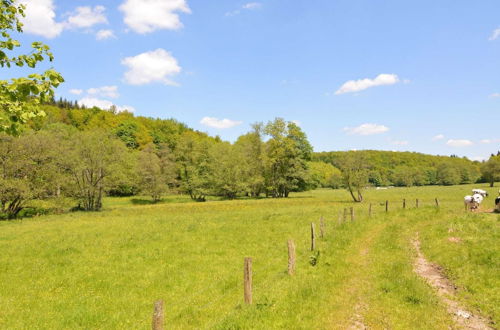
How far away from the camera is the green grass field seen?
1048 centimetres

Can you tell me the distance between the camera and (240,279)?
15.0 meters

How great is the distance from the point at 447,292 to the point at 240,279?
9098 mm

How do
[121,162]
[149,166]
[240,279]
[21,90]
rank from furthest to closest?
[149,166], [121,162], [240,279], [21,90]

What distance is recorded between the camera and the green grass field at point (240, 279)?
34.4ft

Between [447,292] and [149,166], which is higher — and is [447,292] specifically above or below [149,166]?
below

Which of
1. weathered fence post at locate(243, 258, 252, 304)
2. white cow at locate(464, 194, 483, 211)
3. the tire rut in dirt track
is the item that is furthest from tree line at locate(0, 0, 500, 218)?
white cow at locate(464, 194, 483, 211)

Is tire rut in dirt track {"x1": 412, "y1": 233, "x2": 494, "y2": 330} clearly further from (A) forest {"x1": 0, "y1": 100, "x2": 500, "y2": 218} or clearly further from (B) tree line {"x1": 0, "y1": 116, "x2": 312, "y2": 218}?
(B) tree line {"x1": 0, "y1": 116, "x2": 312, "y2": 218}

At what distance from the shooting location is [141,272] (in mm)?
16891

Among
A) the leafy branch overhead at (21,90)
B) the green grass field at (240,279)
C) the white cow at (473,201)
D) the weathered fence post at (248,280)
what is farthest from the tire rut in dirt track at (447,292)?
the white cow at (473,201)

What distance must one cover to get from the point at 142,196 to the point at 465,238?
84.3 m

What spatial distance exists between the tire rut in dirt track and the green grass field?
0.33 meters

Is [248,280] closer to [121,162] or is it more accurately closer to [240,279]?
[240,279]

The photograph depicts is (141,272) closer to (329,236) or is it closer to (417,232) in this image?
(329,236)

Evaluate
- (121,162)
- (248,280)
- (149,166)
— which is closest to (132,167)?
(149,166)
